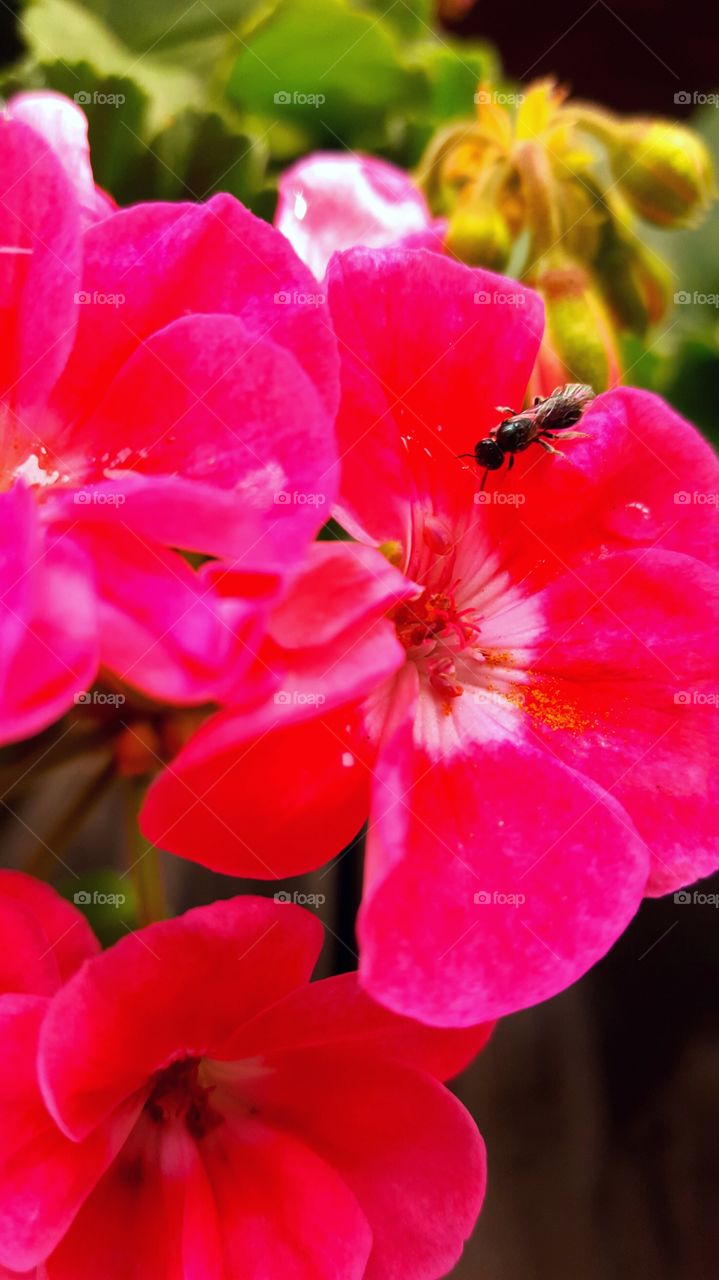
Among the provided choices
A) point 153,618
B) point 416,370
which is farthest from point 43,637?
point 416,370

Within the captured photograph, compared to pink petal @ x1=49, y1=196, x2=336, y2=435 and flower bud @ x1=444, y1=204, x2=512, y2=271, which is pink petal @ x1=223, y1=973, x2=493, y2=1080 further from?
flower bud @ x1=444, y1=204, x2=512, y2=271

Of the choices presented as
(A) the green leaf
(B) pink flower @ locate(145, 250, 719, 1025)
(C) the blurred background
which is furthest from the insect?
(A) the green leaf

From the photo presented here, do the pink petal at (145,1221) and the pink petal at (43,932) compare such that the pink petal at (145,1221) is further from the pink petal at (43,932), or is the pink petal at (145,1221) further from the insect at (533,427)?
the insect at (533,427)

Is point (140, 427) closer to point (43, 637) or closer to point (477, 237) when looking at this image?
point (43, 637)

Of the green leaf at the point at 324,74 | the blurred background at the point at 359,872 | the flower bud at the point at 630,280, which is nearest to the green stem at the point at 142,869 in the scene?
the blurred background at the point at 359,872

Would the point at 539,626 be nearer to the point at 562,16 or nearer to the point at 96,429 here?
the point at 96,429
